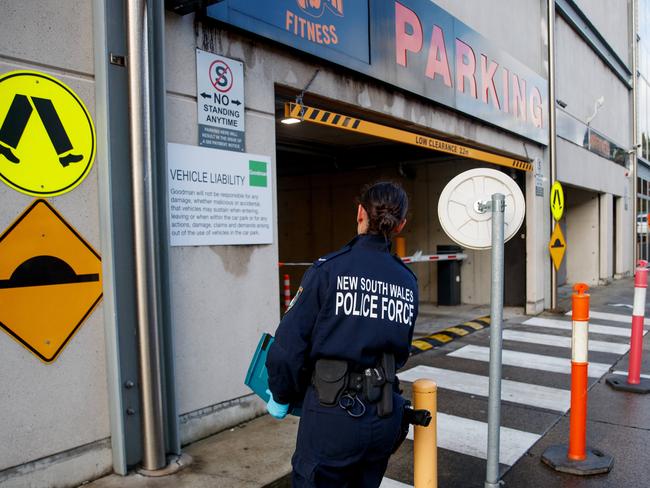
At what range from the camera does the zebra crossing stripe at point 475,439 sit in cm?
430

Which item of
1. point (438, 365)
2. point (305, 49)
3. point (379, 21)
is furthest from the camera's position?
point (438, 365)

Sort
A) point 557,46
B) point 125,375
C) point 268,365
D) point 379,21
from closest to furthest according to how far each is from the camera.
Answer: point 268,365, point 125,375, point 379,21, point 557,46

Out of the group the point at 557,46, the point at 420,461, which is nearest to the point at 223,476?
the point at 420,461

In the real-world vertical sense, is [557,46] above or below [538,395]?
above

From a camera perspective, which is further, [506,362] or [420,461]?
[506,362]

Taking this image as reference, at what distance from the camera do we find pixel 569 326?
9797 mm

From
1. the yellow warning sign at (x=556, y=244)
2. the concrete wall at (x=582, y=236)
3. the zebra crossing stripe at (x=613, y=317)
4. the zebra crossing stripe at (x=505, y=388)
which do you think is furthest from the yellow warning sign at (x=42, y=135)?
the concrete wall at (x=582, y=236)

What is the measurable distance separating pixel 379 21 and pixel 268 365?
5.33 m

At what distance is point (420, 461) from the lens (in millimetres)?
2697

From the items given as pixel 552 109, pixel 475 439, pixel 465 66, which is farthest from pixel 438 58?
pixel 475 439

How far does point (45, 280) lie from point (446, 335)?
670 centimetres

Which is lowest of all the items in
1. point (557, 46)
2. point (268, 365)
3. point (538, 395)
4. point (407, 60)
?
point (538, 395)

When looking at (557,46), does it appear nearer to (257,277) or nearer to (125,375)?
(257,277)

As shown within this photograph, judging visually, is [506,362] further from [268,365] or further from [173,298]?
[268,365]
